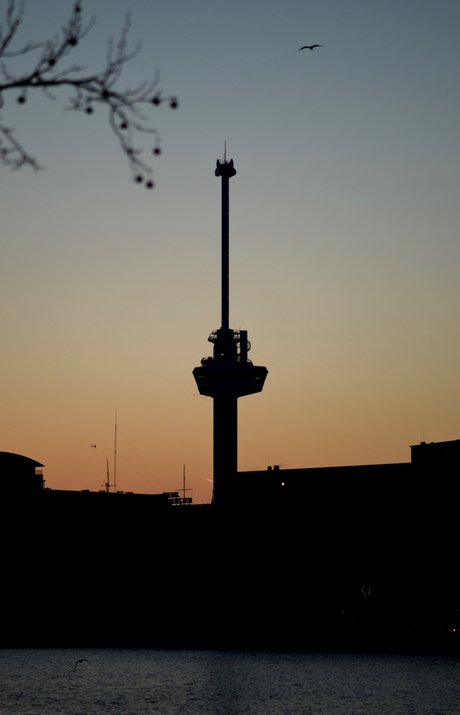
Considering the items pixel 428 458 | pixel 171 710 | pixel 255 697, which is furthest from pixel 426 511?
pixel 171 710

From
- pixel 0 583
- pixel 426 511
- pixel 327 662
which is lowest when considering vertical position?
pixel 327 662

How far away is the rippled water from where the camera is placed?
4382 inches

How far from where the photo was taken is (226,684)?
443 ft

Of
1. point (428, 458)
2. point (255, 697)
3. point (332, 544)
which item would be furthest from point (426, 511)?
point (255, 697)

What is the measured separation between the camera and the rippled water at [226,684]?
111 meters

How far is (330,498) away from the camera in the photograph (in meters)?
197

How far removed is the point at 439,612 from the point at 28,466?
268 ft

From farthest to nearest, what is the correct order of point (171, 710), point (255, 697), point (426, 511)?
point (426, 511) < point (255, 697) < point (171, 710)

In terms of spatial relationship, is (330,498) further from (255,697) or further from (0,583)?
(255,697)

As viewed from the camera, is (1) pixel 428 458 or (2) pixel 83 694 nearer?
(2) pixel 83 694

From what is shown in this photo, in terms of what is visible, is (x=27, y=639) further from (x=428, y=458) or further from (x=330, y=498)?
(x=428, y=458)

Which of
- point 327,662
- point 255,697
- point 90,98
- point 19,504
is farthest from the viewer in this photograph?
point 19,504

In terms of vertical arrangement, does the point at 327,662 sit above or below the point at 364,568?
below

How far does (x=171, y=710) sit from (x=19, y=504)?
93.9 meters
